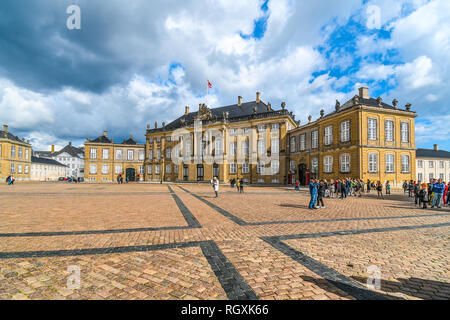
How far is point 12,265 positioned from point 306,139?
94.8 ft

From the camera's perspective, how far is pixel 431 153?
42031 millimetres

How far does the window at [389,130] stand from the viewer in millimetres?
21802

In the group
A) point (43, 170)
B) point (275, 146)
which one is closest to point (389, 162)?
point (275, 146)

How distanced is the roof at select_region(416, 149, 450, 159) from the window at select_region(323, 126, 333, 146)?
→ 2995 cm

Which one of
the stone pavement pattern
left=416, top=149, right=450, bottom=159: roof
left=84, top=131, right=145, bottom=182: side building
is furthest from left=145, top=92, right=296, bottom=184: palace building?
left=416, top=149, right=450, bottom=159: roof

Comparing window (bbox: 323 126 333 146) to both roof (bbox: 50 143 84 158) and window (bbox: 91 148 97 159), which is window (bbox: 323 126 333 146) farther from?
roof (bbox: 50 143 84 158)

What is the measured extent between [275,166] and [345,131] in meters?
11.3

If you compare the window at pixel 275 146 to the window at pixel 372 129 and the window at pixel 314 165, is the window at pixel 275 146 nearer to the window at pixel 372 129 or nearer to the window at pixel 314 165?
the window at pixel 314 165

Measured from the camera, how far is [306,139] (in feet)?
90.8

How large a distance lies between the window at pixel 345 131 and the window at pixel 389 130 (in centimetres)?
395

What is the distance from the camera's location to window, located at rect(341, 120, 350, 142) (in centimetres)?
2198

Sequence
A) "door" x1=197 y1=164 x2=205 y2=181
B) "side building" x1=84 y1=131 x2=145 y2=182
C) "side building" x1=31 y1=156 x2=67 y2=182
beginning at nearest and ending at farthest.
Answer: "door" x1=197 y1=164 x2=205 y2=181
"side building" x1=84 y1=131 x2=145 y2=182
"side building" x1=31 y1=156 x2=67 y2=182

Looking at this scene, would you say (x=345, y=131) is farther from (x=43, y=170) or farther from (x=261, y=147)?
Result: (x=43, y=170)
